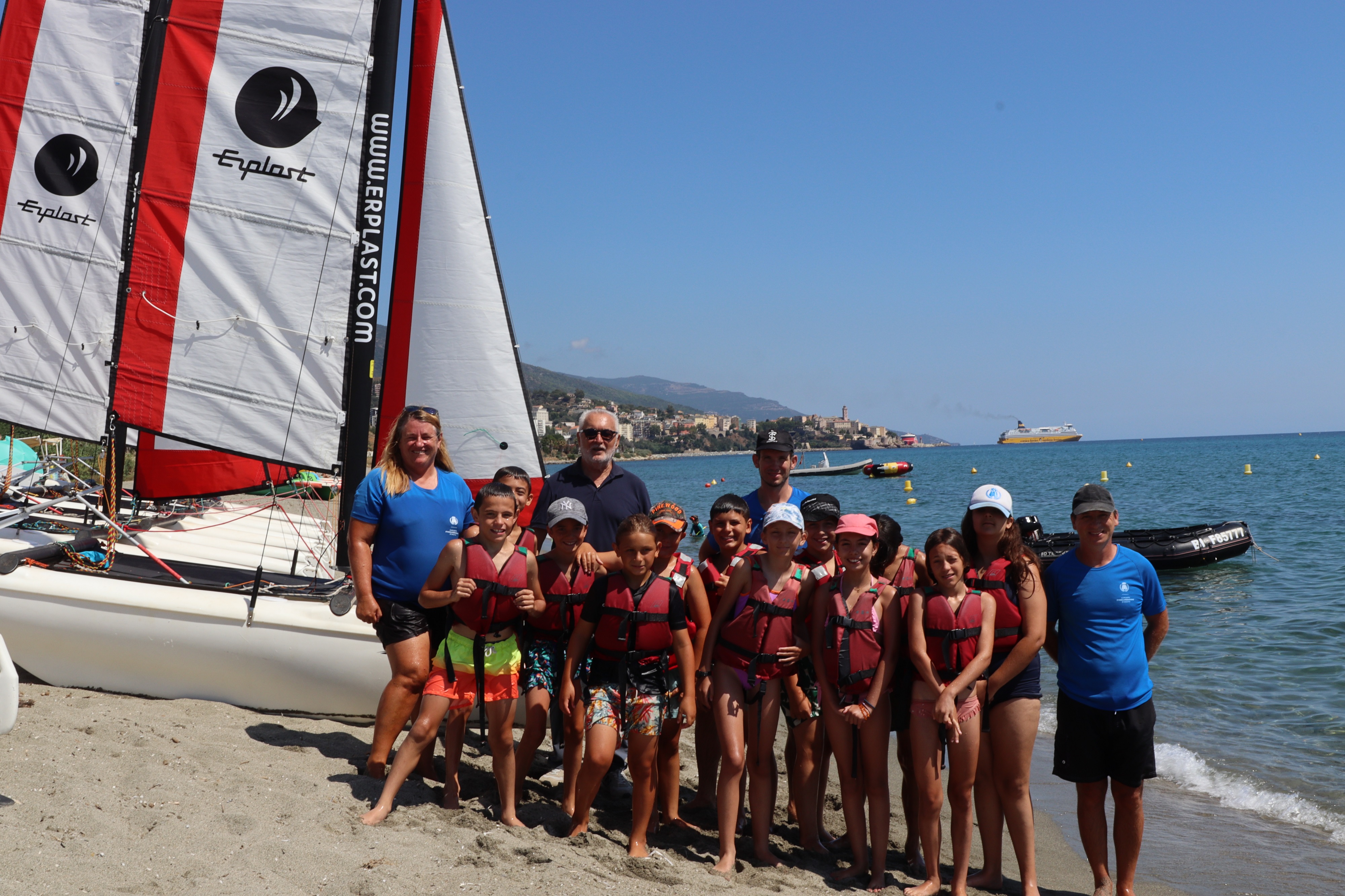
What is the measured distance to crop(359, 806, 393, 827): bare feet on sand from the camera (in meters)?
4.38

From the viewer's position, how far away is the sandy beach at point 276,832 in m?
3.73

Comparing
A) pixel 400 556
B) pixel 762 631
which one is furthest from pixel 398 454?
pixel 762 631

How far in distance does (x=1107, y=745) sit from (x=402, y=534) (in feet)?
12.1

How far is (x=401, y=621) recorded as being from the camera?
4.86 meters

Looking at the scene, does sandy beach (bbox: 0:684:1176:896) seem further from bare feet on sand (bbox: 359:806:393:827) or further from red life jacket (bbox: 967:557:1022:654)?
red life jacket (bbox: 967:557:1022:654)

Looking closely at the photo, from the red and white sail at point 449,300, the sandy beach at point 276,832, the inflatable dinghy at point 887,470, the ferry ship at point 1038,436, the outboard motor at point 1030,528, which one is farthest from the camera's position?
the ferry ship at point 1038,436

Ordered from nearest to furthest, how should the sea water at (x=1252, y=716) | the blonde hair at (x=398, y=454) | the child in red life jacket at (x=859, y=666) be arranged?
the child in red life jacket at (x=859, y=666) → the blonde hair at (x=398, y=454) → the sea water at (x=1252, y=716)

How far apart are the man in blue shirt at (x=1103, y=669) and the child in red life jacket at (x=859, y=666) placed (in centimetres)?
82

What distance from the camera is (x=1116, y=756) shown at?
171 inches

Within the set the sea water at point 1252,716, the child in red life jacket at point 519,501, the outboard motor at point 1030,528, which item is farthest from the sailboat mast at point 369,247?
the outboard motor at point 1030,528

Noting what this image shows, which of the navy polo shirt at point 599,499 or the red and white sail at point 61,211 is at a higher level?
the red and white sail at point 61,211

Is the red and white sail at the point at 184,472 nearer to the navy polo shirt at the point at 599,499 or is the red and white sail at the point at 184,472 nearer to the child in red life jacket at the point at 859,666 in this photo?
the navy polo shirt at the point at 599,499

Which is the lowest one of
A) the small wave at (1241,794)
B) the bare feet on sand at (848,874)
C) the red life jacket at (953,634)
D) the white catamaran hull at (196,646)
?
the small wave at (1241,794)

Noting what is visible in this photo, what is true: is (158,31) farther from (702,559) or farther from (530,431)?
(702,559)
